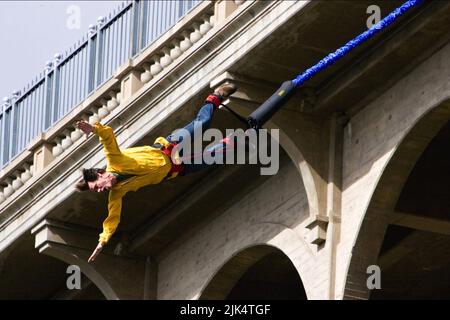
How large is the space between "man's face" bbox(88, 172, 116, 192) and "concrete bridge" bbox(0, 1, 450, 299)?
95.2 inches

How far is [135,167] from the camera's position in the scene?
2998 centimetres

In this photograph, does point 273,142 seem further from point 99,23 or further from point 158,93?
point 99,23

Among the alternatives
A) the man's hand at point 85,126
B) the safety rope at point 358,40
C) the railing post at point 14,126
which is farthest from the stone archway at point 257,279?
the man's hand at point 85,126

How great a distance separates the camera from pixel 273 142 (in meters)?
32.7

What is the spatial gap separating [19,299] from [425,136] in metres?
9.74

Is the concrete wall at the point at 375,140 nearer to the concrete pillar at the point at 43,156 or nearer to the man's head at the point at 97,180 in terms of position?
the man's head at the point at 97,180

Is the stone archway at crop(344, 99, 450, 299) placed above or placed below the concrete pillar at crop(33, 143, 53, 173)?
below

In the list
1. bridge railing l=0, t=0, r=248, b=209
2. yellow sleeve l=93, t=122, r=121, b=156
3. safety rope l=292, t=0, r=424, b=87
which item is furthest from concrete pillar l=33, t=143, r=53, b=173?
safety rope l=292, t=0, r=424, b=87

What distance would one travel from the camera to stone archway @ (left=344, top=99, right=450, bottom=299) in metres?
30.7

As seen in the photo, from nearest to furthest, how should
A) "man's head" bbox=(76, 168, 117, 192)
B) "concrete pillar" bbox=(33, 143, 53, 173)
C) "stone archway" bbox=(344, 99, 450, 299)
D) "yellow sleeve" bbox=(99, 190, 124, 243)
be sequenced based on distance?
"man's head" bbox=(76, 168, 117, 192) < "yellow sleeve" bbox=(99, 190, 124, 243) < "stone archway" bbox=(344, 99, 450, 299) < "concrete pillar" bbox=(33, 143, 53, 173)

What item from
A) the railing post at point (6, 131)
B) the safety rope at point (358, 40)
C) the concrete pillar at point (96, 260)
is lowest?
the safety rope at point (358, 40)

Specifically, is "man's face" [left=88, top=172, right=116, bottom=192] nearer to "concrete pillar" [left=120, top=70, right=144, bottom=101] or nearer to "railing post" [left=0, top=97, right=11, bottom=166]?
"concrete pillar" [left=120, top=70, right=144, bottom=101]

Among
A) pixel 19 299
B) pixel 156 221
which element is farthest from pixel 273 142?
pixel 19 299

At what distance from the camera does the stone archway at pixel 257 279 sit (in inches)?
1373
